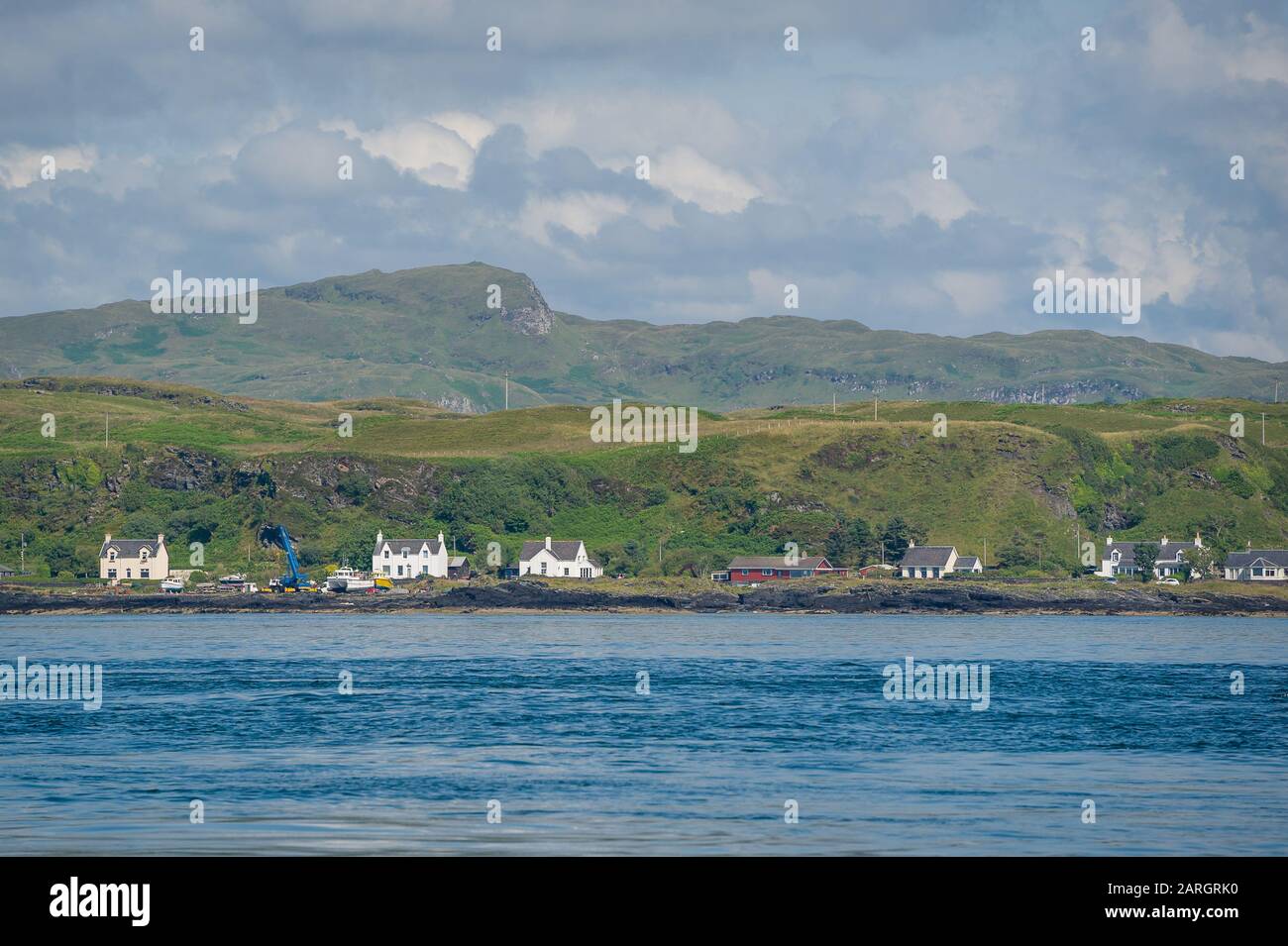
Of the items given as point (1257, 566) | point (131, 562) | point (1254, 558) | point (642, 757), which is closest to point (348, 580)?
point (131, 562)

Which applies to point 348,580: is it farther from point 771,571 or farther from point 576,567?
point 771,571

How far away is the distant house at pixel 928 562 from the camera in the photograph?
554 feet

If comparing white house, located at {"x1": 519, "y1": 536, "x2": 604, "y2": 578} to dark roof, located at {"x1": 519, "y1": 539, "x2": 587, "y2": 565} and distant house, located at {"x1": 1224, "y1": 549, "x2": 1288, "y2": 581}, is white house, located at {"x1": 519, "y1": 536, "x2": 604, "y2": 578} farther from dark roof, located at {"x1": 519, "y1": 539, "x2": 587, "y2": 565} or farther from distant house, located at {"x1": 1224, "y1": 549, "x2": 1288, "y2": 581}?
distant house, located at {"x1": 1224, "y1": 549, "x2": 1288, "y2": 581}

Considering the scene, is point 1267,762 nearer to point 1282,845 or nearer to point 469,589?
point 1282,845

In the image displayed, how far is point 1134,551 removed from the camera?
174m

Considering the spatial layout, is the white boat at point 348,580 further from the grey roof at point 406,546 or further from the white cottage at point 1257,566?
the white cottage at point 1257,566

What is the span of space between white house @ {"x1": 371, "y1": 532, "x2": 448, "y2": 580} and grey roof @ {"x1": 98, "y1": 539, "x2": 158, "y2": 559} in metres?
26.7

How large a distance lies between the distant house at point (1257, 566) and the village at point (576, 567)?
0.11 m

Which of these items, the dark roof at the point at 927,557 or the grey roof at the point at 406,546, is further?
the grey roof at the point at 406,546

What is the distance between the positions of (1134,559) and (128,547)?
394 feet

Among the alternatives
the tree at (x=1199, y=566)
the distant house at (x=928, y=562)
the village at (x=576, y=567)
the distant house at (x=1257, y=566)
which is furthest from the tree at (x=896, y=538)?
the distant house at (x=1257, y=566)

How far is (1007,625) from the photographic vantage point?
12888 cm

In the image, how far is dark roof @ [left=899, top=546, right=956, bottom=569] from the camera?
16906cm

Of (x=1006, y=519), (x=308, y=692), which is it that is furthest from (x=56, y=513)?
(x=308, y=692)
